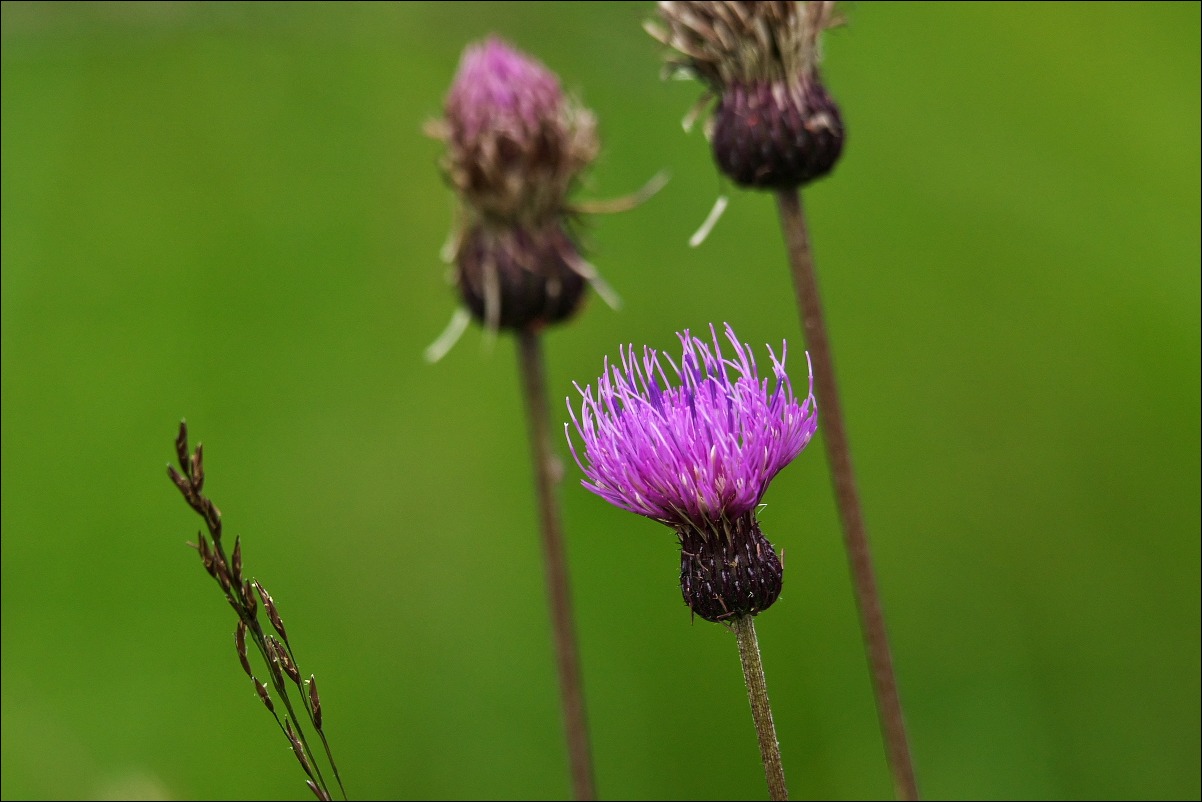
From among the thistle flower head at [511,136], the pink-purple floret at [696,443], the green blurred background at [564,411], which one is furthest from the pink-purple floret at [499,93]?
the pink-purple floret at [696,443]

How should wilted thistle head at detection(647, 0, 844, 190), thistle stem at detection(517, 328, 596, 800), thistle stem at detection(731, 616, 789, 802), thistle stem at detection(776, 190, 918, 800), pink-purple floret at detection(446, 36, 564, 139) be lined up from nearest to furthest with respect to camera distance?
thistle stem at detection(731, 616, 789, 802)
thistle stem at detection(776, 190, 918, 800)
wilted thistle head at detection(647, 0, 844, 190)
thistle stem at detection(517, 328, 596, 800)
pink-purple floret at detection(446, 36, 564, 139)

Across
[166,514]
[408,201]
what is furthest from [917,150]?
[166,514]

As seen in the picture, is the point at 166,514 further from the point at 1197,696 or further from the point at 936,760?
the point at 1197,696

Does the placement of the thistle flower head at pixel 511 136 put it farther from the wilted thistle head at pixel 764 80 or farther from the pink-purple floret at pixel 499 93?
the wilted thistle head at pixel 764 80

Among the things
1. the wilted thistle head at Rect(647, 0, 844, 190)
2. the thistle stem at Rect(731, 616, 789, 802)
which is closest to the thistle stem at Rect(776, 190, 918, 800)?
the wilted thistle head at Rect(647, 0, 844, 190)

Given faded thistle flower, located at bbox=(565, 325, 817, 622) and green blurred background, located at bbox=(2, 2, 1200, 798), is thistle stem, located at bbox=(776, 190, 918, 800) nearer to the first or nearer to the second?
faded thistle flower, located at bbox=(565, 325, 817, 622)

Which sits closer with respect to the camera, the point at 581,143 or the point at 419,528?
the point at 581,143

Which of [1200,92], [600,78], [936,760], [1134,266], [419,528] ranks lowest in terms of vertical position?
[936,760]
